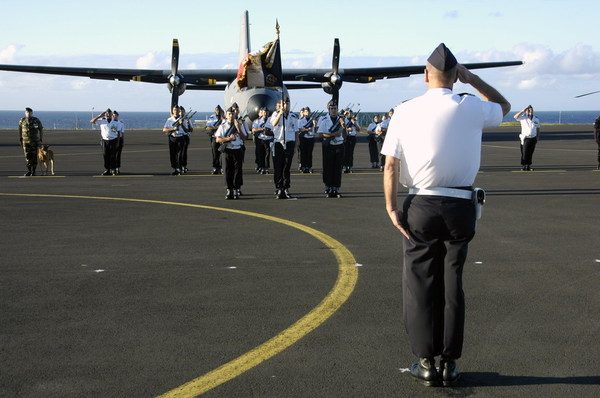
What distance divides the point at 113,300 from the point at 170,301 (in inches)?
20.9

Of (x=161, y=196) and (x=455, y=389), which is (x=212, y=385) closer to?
(x=455, y=389)

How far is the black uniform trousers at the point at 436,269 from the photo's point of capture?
444 centimetres

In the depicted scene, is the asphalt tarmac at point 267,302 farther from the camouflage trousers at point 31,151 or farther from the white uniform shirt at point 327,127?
the camouflage trousers at point 31,151

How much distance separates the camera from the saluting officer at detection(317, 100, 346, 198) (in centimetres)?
1476

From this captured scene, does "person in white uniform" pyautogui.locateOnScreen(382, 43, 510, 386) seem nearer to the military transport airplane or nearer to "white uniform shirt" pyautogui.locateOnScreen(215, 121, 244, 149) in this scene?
"white uniform shirt" pyautogui.locateOnScreen(215, 121, 244, 149)

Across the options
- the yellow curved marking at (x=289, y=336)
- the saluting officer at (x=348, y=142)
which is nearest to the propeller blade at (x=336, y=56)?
the saluting officer at (x=348, y=142)

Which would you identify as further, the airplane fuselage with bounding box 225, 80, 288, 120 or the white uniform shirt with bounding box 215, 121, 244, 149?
the airplane fuselage with bounding box 225, 80, 288, 120

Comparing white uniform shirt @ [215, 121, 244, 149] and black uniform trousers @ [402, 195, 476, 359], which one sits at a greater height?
white uniform shirt @ [215, 121, 244, 149]

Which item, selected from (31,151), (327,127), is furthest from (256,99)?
(327,127)

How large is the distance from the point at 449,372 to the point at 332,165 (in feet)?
34.3

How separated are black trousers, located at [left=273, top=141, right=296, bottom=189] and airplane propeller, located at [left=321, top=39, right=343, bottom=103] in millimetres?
24989

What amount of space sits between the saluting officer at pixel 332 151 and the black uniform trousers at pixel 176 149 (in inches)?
253

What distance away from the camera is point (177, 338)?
5383 millimetres

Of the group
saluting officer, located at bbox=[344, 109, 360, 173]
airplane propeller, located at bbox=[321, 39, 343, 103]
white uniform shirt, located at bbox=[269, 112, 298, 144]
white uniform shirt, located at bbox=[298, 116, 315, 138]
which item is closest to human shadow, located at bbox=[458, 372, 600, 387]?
white uniform shirt, located at bbox=[269, 112, 298, 144]
